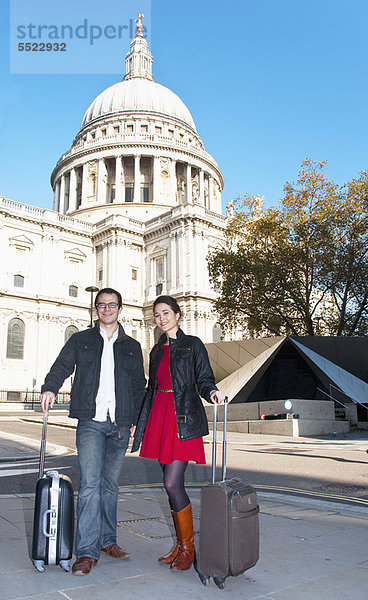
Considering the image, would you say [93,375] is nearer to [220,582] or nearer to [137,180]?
[220,582]

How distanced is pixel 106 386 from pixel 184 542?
4.29 feet

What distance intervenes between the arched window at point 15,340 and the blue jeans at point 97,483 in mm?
44364

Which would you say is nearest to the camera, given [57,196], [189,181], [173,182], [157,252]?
[157,252]

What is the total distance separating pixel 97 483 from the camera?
384 cm

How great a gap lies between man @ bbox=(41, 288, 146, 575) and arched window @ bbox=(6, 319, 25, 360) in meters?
44.3

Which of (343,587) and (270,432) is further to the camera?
(270,432)

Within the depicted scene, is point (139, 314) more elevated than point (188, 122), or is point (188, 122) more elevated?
point (188, 122)

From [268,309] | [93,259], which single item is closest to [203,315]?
[93,259]

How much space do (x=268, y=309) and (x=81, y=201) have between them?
150ft

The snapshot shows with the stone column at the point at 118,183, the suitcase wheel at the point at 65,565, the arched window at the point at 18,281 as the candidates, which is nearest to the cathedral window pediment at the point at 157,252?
the stone column at the point at 118,183

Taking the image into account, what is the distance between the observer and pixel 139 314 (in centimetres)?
5484

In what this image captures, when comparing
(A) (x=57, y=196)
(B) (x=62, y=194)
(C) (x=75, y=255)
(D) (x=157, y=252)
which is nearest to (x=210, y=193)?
(D) (x=157, y=252)

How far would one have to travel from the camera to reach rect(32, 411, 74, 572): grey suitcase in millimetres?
3432

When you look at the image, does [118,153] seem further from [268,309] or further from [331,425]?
[331,425]
